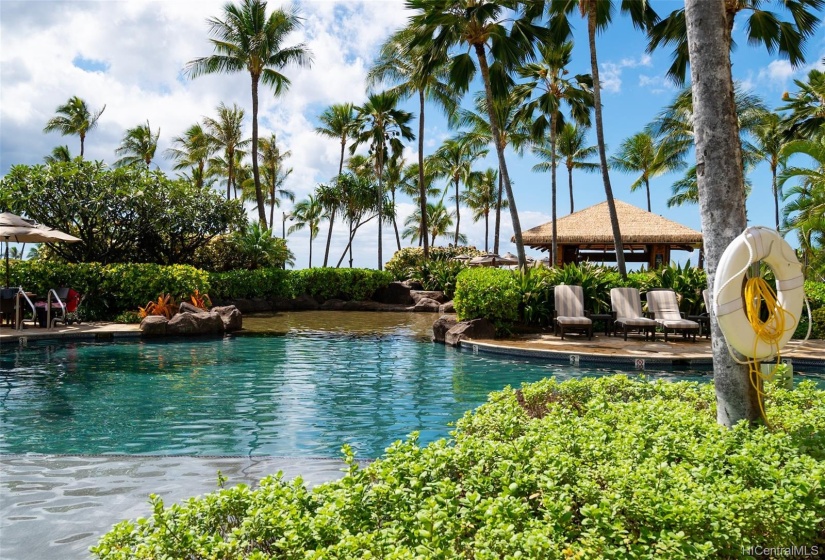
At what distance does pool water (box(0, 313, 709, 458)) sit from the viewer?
6.00 m

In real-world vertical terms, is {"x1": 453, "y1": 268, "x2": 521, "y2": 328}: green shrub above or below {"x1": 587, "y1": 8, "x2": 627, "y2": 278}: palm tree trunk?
below

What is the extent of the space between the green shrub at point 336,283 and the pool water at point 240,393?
43.4ft

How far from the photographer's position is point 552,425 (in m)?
4.14

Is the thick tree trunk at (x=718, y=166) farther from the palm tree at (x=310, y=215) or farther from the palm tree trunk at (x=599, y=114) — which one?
the palm tree at (x=310, y=215)

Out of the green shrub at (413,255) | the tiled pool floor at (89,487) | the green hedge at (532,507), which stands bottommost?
the tiled pool floor at (89,487)

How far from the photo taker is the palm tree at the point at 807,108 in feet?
79.9

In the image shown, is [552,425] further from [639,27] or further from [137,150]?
[137,150]

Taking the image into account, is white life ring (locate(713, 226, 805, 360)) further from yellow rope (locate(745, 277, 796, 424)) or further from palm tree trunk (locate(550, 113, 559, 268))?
palm tree trunk (locate(550, 113, 559, 268))

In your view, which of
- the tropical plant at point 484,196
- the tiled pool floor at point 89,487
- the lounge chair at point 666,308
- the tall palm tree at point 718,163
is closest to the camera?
the tiled pool floor at point 89,487

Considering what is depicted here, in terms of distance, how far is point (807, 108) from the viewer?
983 inches

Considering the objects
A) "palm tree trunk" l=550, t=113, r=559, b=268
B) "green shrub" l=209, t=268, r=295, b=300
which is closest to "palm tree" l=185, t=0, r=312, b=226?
"green shrub" l=209, t=268, r=295, b=300

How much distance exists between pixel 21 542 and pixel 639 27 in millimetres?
20082

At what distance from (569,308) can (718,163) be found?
934 cm

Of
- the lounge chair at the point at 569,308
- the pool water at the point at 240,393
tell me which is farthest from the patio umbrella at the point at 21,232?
the lounge chair at the point at 569,308
